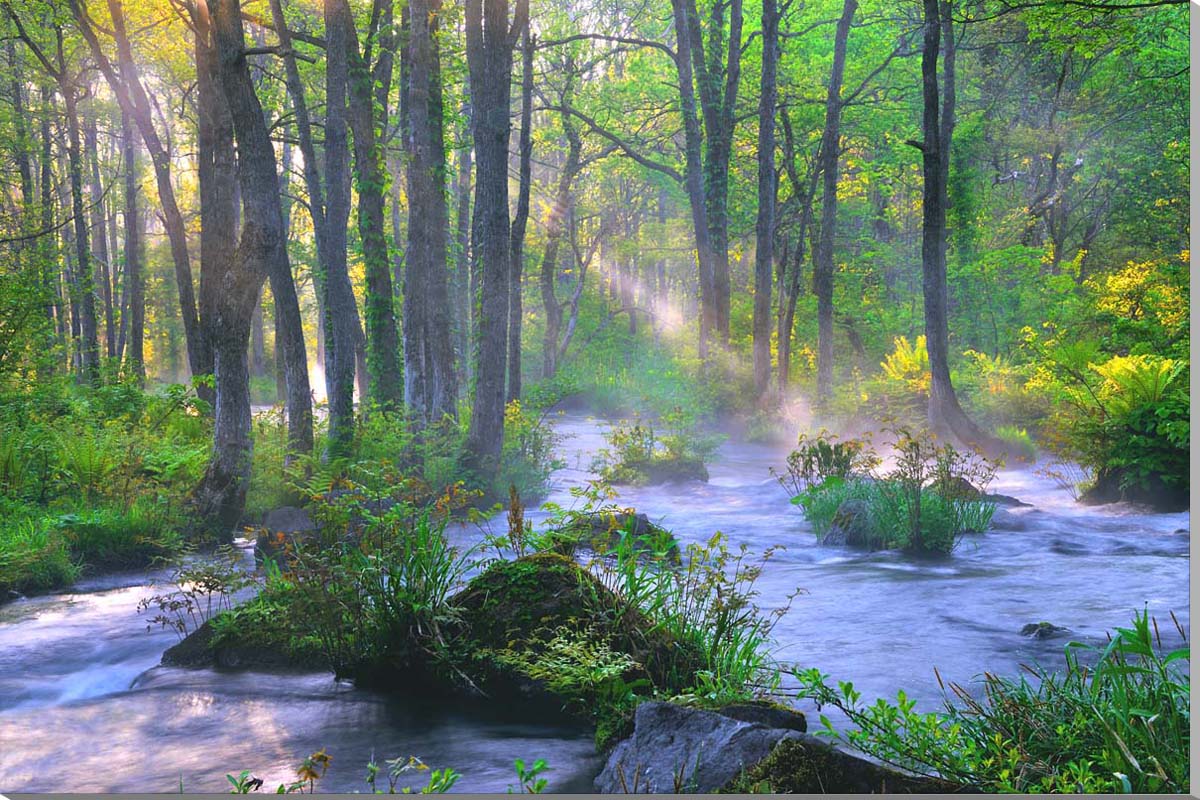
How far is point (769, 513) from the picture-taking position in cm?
1416

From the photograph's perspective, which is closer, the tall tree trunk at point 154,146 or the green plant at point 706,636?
the green plant at point 706,636

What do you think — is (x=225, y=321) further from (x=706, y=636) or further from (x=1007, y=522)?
(x=1007, y=522)

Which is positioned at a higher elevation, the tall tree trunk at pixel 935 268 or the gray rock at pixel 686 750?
the tall tree trunk at pixel 935 268

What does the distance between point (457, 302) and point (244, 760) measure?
29901mm

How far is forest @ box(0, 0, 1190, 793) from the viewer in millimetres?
4984

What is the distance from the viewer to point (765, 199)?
24641 mm

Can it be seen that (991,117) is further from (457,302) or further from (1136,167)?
(457,302)

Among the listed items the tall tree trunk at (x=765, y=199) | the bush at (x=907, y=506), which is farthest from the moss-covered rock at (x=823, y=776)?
the tall tree trunk at (x=765, y=199)

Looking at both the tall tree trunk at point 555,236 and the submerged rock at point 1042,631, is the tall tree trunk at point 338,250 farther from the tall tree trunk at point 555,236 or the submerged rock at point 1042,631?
the tall tree trunk at point 555,236

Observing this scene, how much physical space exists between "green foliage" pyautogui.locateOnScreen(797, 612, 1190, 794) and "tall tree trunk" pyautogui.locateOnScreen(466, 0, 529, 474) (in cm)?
1000

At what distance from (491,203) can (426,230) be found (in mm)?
1827

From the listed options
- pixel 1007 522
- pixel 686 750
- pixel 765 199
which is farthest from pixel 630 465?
pixel 686 750

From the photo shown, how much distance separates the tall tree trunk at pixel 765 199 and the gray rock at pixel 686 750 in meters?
21.2

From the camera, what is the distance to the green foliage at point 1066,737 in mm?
3604
